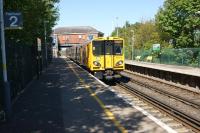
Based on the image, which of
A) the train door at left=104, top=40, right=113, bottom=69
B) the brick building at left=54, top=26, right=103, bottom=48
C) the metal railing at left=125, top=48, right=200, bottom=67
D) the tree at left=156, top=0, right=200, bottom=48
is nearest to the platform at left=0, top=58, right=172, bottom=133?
the train door at left=104, top=40, right=113, bottom=69

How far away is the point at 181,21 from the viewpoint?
189 feet

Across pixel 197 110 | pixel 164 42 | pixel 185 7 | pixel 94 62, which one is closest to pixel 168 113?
pixel 197 110

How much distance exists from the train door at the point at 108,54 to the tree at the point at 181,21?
1250 inches

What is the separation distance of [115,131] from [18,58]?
9.35 metres

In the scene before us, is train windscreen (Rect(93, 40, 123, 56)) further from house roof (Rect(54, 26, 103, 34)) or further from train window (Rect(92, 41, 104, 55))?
house roof (Rect(54, 26, 103, 34))

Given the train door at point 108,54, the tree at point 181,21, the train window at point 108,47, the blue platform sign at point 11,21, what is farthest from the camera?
the tree at point 181,21

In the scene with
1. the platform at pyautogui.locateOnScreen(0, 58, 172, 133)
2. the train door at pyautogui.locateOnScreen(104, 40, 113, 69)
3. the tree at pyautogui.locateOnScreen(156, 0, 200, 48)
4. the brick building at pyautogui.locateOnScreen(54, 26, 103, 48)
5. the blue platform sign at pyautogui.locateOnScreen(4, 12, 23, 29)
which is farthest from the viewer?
the brick building at pyautogui.locateOnScreen(54, 26, 103, 48)

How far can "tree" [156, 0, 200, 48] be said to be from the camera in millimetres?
56562

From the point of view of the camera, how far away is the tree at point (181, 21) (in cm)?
5656

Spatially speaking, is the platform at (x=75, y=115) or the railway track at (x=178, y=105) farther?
the railway track at (x=178, y=105)

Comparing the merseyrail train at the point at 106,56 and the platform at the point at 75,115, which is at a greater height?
the merseyrail train at the point at 106,56

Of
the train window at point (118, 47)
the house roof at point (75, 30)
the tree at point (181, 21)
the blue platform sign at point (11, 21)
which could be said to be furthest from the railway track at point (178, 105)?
the house roof at point (75, 30)

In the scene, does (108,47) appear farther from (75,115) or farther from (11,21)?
(11,21)

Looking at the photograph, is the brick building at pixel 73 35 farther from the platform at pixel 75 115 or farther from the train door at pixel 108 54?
the platform at pixel 75 115
